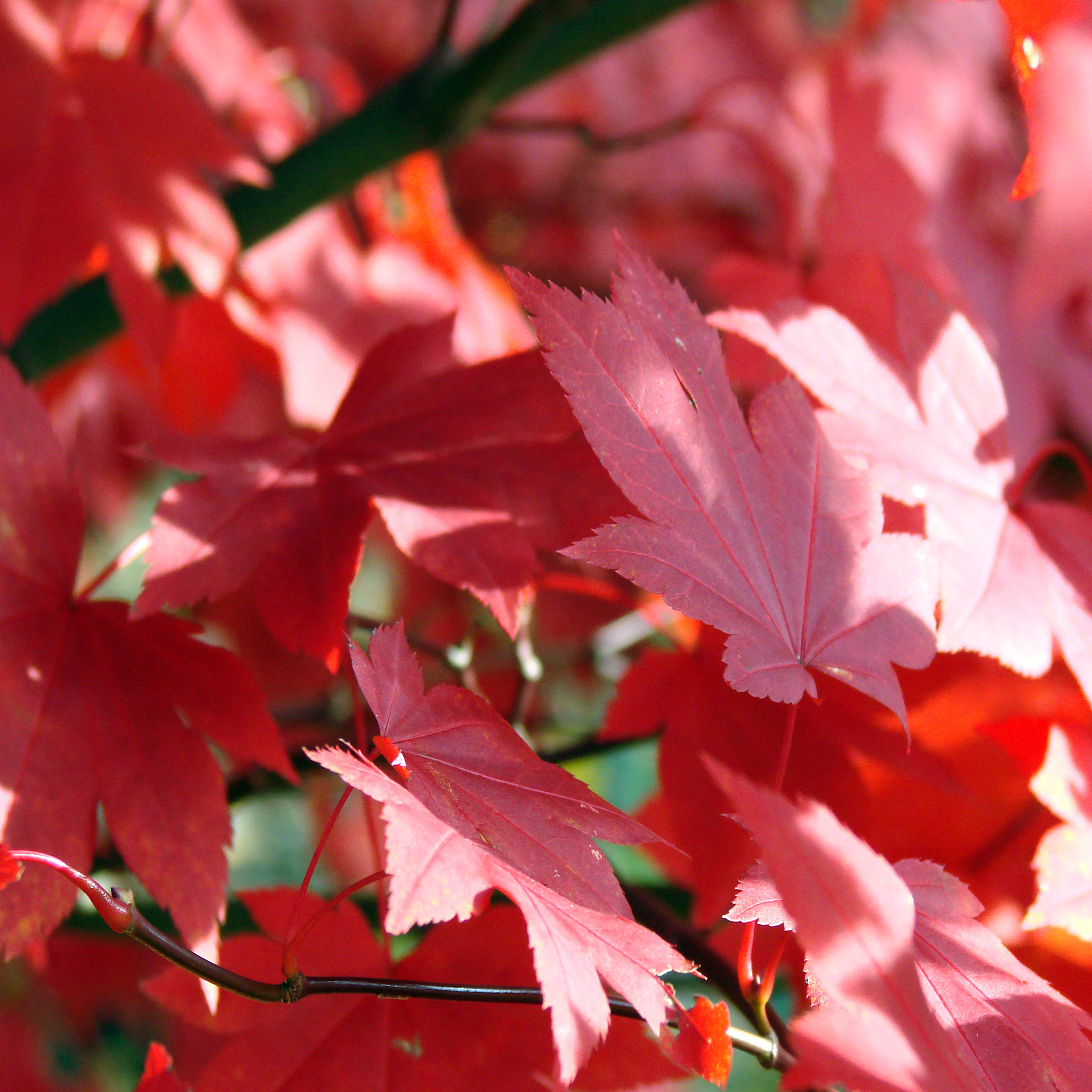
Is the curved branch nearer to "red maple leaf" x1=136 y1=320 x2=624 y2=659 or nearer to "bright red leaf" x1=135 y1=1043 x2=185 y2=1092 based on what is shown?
"red maple leaf" x1=136 y1=320 x2=624 y2=659

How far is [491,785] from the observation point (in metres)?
0.29

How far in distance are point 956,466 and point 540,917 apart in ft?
0.84

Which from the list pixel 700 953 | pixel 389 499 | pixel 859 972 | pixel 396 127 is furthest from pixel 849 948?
pixel 396 127

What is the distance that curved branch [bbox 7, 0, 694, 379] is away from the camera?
601mm

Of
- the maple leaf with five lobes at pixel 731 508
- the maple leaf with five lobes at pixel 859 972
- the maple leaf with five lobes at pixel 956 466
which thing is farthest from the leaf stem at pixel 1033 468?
the maple leaf with five lobes at pixel 859 972

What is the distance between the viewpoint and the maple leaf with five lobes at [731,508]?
296 millimetres

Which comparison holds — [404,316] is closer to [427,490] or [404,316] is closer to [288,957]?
[427,490]

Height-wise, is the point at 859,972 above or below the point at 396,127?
below

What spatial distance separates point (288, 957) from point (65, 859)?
117 millimetres

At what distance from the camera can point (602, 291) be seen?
1776 millimetres

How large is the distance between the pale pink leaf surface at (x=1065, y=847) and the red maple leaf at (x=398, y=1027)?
0.50ft

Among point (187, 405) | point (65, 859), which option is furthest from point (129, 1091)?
A: point (65, 859)

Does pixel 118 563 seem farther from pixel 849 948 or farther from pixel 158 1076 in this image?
pixel 849 948

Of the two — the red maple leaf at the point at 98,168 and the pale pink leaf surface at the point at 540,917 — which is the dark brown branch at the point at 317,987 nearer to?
the pale pink leaf surface at the point at 540,917
